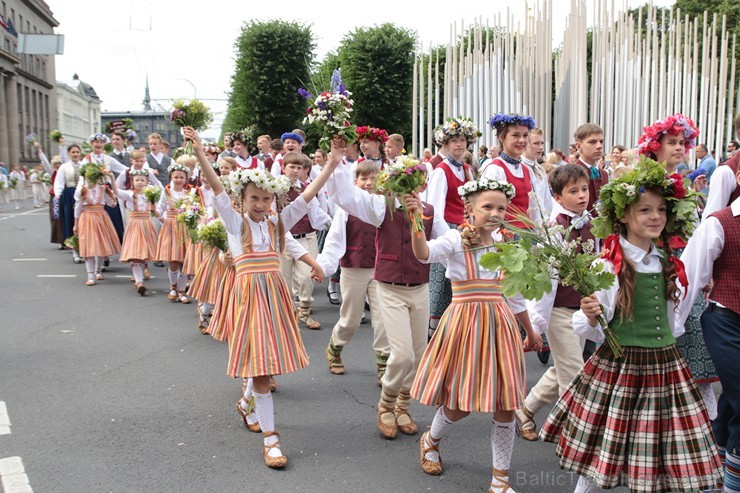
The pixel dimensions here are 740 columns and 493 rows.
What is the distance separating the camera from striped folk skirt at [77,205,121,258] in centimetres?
1209

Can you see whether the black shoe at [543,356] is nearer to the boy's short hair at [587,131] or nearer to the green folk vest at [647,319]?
the boy's short hair at [587,131]

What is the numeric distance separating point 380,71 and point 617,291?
106 ft

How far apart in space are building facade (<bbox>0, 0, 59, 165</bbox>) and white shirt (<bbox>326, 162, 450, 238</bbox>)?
62.1 metres

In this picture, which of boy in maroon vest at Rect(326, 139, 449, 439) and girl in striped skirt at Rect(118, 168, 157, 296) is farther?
girl in striped skirt at Rect(118, 168, 157, 296)

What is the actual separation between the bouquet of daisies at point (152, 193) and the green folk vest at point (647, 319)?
9.41m

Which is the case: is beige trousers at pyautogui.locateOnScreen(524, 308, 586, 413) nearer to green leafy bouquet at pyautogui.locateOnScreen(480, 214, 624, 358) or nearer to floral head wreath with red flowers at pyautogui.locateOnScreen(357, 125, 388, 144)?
green leafy bouquet at pyautogui.locateOnScreen(480, 214, 624, 358)

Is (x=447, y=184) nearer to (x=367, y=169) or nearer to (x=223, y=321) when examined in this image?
(x=367, y=169)

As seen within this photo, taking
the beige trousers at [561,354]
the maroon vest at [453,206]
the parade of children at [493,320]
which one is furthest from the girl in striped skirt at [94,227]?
the beige trousers at [561,354]

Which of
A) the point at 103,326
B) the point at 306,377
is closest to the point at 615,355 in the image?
the point at 306,377

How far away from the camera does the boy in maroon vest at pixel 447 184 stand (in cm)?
708

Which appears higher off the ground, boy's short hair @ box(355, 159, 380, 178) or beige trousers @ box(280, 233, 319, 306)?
boy's short hair @ box(355, 159, 380, 178)

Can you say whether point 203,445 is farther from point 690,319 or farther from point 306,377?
point 690,319

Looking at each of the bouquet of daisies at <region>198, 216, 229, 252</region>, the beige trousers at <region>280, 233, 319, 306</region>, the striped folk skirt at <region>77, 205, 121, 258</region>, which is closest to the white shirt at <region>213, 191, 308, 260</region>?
the bouquet of daisies at <region>198, 216, 229, 252</region>

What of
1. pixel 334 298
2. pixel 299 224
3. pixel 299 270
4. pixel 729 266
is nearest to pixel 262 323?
pixel 729 266
